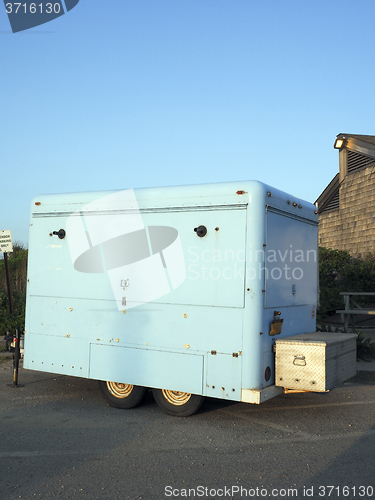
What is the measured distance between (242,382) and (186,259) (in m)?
1.64

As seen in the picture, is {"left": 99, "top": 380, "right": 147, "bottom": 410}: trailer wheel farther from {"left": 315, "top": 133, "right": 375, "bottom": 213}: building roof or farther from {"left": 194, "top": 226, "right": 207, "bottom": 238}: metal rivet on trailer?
{"left": 315, "top": 133, "right": 375, "bottom": 213}: building roof

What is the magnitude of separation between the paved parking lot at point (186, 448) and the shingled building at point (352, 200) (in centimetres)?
1219

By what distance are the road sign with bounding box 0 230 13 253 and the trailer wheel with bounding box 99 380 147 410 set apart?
481cm

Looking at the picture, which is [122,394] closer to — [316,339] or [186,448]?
[186,448]

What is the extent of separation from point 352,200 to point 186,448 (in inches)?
649

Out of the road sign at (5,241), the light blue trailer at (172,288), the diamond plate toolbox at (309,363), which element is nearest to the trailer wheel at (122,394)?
the light blue trailer at (172,288)

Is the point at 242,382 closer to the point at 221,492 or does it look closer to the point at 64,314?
the point at 221,492

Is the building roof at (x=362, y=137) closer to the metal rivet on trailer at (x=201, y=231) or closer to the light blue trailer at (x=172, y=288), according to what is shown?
the light blue trailer at (x=172, y=288)

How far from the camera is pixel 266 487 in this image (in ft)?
13.9

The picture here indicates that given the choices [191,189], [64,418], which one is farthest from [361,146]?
[64,418]

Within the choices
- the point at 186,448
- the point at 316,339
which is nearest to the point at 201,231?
the point at 316,339

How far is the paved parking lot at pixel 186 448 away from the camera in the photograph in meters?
4.23

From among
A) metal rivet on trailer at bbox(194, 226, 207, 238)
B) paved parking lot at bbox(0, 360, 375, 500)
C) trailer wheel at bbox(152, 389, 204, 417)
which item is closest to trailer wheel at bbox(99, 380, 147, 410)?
paved parking lot at bbox(0, 360, 375, 500)

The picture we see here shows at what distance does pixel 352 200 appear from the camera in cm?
1969
